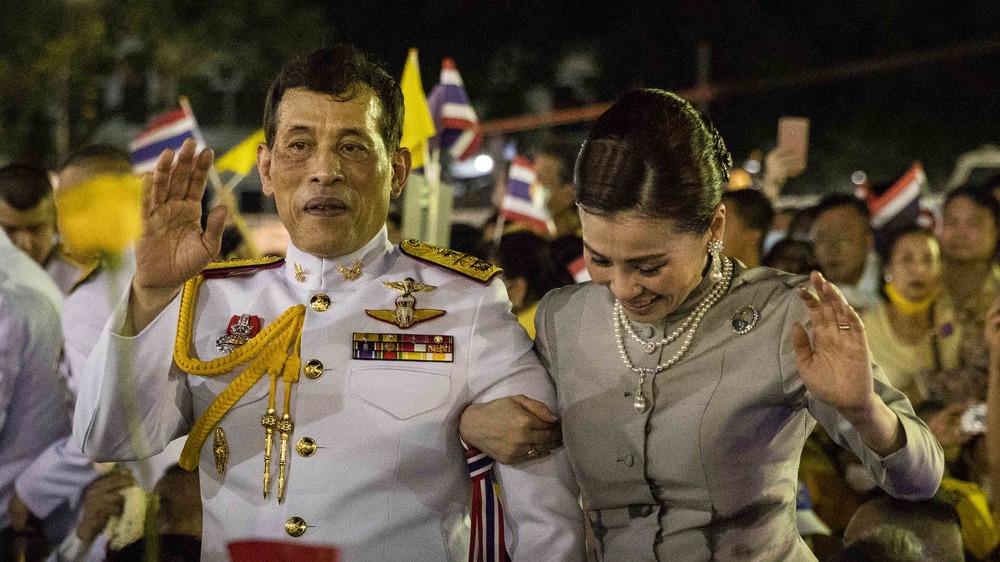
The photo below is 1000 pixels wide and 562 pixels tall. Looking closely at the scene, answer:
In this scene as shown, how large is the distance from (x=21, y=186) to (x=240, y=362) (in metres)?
3.45

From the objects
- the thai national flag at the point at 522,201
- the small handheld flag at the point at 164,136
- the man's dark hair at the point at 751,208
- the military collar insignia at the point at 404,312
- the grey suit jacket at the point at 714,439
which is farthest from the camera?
the thai national flag at the point at 522,201

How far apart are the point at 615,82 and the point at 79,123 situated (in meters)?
14.2

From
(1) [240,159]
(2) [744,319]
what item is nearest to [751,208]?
(2) [744,319]

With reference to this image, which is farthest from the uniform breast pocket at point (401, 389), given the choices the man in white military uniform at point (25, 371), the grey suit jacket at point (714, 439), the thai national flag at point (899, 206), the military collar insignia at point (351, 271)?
the thai national flag at point (899, 206)

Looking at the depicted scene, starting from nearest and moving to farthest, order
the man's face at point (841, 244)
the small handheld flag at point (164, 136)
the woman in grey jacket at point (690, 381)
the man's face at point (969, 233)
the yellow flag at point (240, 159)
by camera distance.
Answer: the woman in grey jacket at point (690, 381), the man's face at point (969, 233), the man's face at point (841, 244), the small handheld flag at point (164, 136), the yellow flag at point (240, 159)

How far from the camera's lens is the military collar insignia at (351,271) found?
10.7 ft

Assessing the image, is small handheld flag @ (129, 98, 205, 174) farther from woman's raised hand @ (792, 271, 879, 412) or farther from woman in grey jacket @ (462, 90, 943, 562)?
woman's raised hand @ (792, 271, 879, 412)

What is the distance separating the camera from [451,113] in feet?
25.7

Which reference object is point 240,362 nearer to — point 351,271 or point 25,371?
point 351,271

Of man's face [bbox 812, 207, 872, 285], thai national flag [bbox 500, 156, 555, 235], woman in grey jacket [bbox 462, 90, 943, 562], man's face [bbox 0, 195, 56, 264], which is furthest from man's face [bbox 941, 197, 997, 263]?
man's face [bbox 0, 195, 56, 264]

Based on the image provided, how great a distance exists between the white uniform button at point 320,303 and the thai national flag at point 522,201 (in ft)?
18.7

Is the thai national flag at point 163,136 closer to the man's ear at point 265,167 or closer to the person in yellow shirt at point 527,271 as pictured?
the person in yellow shirt at point 527,271

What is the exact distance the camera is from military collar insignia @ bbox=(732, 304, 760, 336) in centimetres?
296

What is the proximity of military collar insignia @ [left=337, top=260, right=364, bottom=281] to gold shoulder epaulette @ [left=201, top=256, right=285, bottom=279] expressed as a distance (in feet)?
0.77
